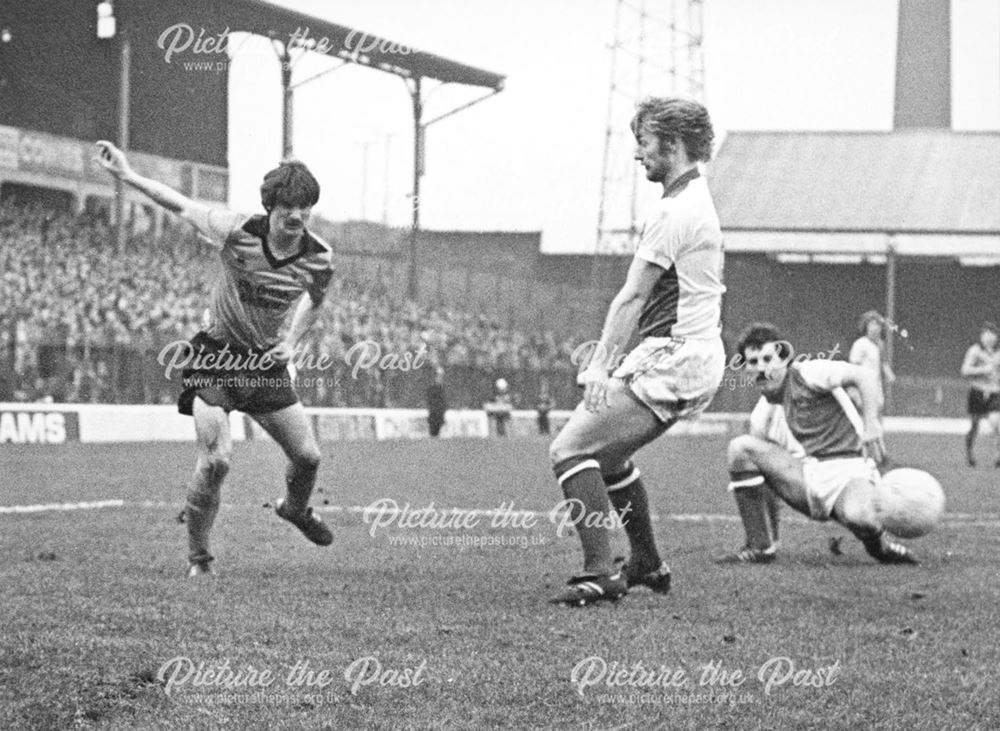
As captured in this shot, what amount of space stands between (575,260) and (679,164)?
48.6m

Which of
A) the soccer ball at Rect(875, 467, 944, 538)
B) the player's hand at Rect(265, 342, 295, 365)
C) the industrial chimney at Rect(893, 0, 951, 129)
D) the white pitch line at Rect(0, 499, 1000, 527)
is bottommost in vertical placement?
the white pitch line at Rect(0, 499, 1000, 527)

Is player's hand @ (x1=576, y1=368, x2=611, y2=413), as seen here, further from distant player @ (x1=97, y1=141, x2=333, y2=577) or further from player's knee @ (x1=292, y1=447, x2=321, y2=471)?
player's knee @ (x1=292, y1=447, x2=321, y2=471)

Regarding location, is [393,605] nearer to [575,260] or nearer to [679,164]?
[679,164]

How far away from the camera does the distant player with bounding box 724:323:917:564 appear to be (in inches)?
378

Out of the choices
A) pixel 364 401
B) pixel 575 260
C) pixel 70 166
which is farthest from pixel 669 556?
pixel 575 260

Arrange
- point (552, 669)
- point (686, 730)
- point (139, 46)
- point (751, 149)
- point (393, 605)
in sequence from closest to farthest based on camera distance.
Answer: point (686, 730) < point (552, 669) < point (393, 605) < point (139, 46) < point (751, 149)

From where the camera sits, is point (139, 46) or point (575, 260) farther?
point (575, 260)

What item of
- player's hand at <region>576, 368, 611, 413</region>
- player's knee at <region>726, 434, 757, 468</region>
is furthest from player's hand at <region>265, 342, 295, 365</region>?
player's knee at <region>726, 434, 757, 468</region>

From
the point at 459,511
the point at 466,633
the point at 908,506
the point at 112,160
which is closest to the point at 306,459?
the point at 112,160

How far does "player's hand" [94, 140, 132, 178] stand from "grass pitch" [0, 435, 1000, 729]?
1.85 meters

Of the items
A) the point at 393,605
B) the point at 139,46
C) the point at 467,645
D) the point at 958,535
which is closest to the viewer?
the point at 467,645

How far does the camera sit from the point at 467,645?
607 cm

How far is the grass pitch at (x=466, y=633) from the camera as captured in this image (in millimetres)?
5004

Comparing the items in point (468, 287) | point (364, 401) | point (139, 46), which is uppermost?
point (139, 46)
